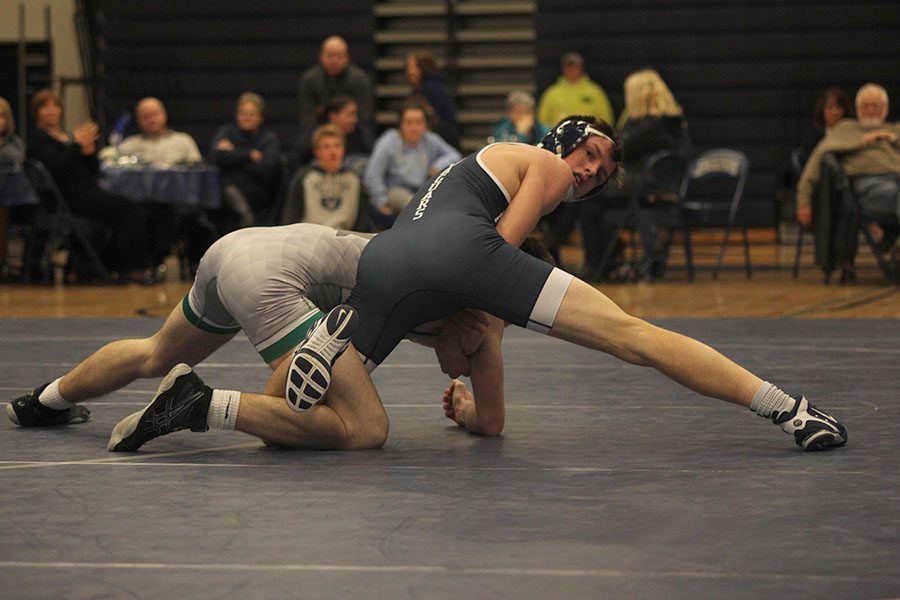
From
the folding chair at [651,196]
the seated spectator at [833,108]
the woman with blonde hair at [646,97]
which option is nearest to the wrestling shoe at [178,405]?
the folding chair at [651,196]

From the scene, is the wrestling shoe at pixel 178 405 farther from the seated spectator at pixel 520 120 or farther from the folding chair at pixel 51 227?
the seated spectator at pixel 520 120

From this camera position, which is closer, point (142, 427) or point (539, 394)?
point (142, 427)

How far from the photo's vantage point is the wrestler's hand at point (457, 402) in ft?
13.4

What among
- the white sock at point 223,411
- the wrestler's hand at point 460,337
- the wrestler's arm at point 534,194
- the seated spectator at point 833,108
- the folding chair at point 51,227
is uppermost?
the wrestler's arm at point 534,194

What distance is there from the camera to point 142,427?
144 inches

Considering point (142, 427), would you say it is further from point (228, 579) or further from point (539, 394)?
point (539, 394)

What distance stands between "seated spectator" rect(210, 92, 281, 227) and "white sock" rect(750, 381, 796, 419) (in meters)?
6.76

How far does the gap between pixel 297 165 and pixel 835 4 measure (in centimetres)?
535

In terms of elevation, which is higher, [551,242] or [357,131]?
[357,131]

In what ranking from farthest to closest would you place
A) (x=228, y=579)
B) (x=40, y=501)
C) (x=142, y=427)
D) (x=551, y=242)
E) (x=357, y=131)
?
1. (x=357, y=131)
2. (x=551, y=242)
3. (x=142, y=427)
4. (x=40, y=501)
5. (x=228, y=579)

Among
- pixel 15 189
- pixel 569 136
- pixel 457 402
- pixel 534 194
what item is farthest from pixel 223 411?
pixel 15 189

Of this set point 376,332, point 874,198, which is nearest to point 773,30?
point 874,198

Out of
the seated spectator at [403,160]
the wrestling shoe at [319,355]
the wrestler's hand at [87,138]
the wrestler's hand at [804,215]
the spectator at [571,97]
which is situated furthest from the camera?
the spectator at [571,97]

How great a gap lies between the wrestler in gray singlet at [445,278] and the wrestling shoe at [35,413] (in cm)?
102
